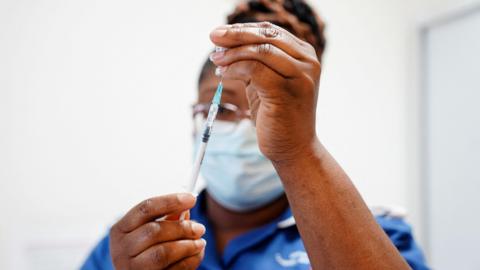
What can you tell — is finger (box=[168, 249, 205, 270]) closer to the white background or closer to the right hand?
the right hand

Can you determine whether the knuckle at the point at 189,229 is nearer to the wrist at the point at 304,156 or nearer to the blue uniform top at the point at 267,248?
the wrist at the point at 304,156

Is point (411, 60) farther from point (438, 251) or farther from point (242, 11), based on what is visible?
point (242, 11)

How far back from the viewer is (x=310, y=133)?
49 cm

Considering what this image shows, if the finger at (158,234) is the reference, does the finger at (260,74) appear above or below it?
above

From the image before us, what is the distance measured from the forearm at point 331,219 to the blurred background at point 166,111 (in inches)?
Answer: 42.3

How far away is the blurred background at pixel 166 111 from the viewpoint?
1348mm

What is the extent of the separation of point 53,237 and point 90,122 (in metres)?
0.41

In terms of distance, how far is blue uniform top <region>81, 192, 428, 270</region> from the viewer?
766mm

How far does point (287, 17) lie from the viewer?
0.89m

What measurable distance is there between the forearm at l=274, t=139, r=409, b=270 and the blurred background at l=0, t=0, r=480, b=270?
107cm

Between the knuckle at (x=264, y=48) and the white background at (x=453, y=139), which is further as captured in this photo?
the white background at (x=453, y=139)

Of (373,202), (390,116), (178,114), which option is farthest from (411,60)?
(178,114)

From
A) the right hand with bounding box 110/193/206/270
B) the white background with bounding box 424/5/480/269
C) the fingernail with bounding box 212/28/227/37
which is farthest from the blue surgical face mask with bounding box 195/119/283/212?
the white background with bounding box 424/5/480/269

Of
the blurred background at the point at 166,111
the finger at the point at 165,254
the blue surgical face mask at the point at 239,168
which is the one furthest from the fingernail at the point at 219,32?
the blurred background at the point at 166,111
